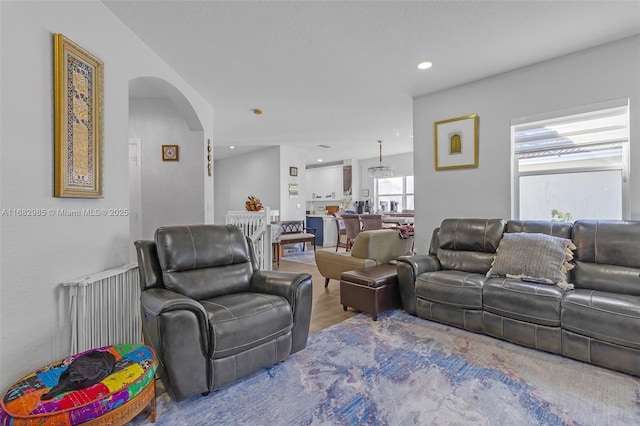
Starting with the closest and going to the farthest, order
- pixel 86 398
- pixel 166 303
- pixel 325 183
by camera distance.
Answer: pixel 86 398 → pixel 166 303 → pixel 325 183

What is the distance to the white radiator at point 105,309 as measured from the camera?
188cm

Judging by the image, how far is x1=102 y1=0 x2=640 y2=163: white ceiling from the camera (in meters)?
2.33

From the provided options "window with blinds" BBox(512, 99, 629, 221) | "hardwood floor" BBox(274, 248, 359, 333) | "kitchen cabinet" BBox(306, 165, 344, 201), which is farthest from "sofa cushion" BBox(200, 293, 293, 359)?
"kitchen cabinet" BBox(306, 165, 344, 201)

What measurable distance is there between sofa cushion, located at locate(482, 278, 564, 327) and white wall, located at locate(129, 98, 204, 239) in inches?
137

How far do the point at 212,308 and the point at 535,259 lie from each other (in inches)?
103

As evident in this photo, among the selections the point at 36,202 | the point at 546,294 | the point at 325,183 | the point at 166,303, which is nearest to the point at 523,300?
the point at 546,294

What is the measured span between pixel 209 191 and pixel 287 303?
8.87ft

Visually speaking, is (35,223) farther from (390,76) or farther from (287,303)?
(390,76)

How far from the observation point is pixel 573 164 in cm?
331

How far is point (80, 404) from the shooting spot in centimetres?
129

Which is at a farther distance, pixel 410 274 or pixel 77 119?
pixel 410 274

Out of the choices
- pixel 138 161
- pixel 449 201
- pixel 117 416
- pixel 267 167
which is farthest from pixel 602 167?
pixel 267 167

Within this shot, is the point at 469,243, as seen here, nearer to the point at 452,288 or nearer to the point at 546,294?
the point at 452,288

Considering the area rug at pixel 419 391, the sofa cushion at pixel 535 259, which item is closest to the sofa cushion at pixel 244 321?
the area rug at pixel 419 391
